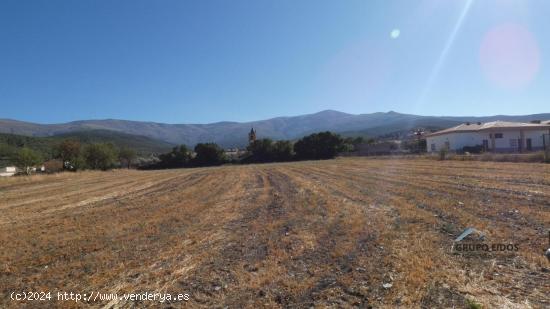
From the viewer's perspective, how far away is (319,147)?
7125cm

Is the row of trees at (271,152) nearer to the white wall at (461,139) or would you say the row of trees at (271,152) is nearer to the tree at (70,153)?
the tree at (70,153)

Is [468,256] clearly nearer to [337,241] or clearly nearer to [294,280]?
[337,241]

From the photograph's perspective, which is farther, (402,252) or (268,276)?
(402,252)

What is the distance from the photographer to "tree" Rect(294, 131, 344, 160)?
70750mm

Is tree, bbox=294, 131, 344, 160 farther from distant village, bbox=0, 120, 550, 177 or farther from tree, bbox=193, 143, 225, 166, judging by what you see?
tree, bbox=193, 143, 225, 166

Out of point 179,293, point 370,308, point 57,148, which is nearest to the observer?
point 370,308

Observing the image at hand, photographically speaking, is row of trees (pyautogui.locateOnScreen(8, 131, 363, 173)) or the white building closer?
the white building

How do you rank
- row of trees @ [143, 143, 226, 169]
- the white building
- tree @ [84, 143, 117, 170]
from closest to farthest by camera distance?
the white building < tree @ [84, 143, 117, 170] < row of trees @ [143, 143, 226, 169]

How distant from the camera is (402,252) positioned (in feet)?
18.2

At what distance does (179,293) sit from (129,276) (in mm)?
1137

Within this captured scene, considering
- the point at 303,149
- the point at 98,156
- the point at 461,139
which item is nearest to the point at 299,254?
the point at 461,139

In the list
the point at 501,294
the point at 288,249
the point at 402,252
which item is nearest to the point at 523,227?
the point at 402,252

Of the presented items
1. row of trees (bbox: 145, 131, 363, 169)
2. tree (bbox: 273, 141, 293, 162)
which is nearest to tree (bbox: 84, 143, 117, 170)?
row of trees (bbox: 145, 131, 363, 169)

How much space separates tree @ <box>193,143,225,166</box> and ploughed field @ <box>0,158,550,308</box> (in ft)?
222
